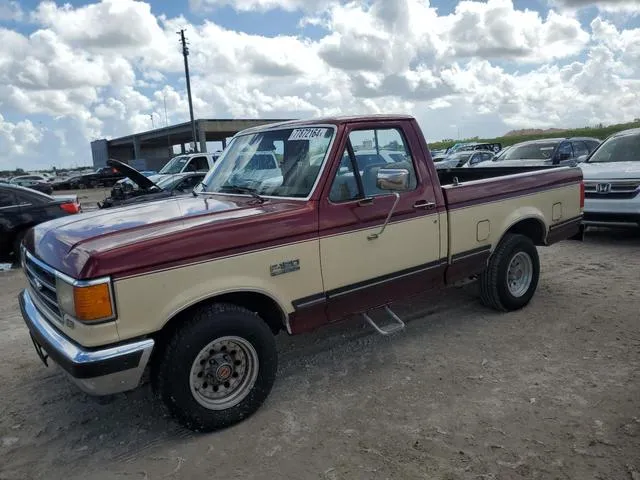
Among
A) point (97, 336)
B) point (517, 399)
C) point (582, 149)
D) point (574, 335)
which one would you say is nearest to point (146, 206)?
point (97, 336)

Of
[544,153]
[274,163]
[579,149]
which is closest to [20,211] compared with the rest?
[274,163]

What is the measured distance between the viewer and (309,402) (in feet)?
12.1

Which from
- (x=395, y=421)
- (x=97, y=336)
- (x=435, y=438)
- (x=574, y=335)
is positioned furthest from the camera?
(x=574, y=335)

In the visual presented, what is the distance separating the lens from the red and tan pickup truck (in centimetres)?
290

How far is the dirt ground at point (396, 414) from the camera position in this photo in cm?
297

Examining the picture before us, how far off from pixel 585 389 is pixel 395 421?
4.83 ft

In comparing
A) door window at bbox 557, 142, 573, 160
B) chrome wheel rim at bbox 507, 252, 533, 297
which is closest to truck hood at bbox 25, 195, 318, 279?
chrome wheel rim at bbox 507, 252, 533, 297

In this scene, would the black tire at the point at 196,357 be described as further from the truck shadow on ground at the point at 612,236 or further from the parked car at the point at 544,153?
the parked car at the point at 544,153

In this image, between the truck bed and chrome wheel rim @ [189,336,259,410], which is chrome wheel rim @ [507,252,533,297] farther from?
chrome wheel rim @ [189,336,259,410]

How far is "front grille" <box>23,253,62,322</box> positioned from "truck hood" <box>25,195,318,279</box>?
0.34ft

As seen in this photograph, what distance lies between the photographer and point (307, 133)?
4.04m

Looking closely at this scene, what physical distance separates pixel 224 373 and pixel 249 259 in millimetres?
781

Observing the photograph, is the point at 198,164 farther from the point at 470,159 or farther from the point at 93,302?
the point at 93,302

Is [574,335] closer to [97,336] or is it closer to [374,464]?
[374,464]
